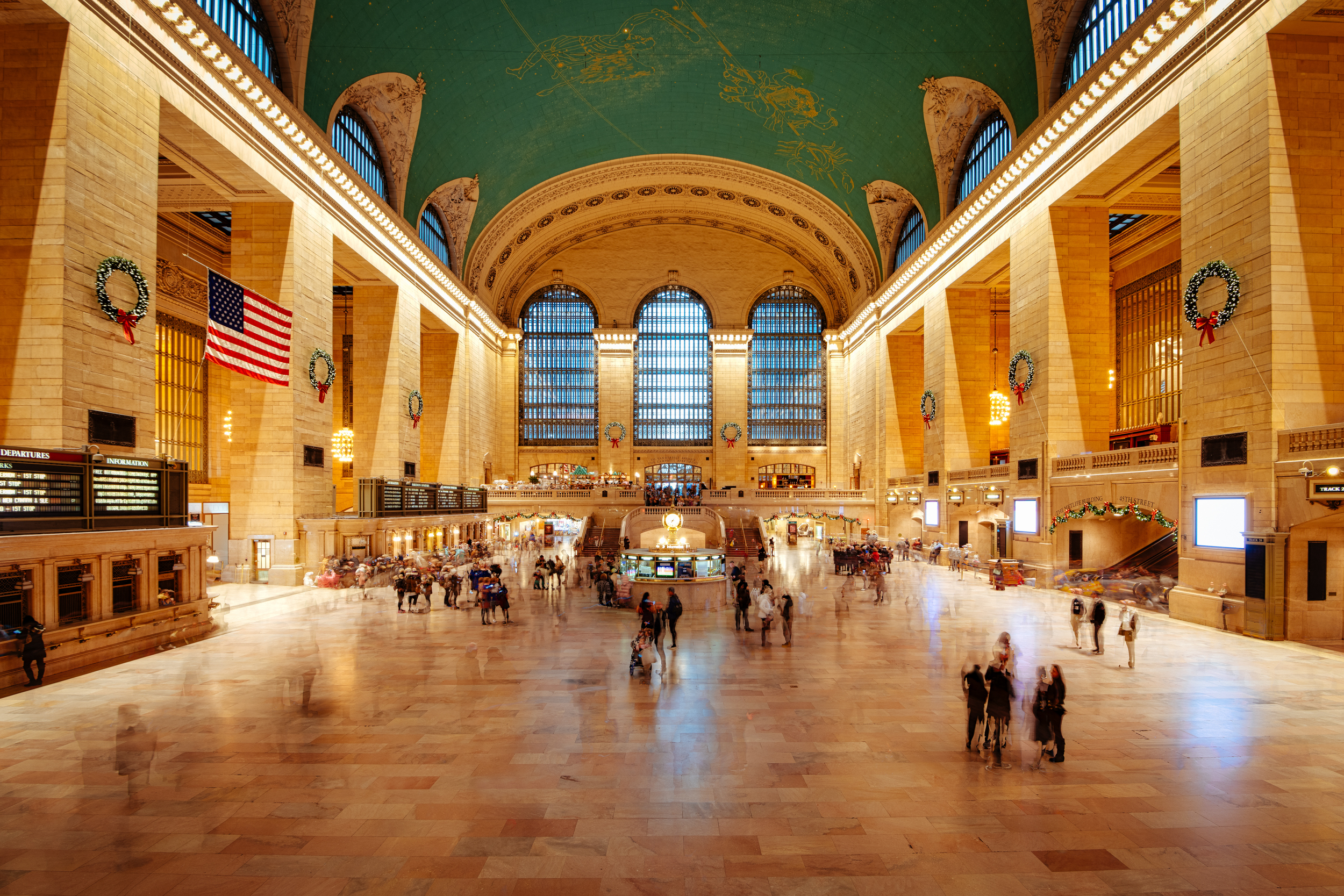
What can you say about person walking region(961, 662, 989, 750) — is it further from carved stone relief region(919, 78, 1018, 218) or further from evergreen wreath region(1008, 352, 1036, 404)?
carved stone relief region(919, 78, 1018, 218)

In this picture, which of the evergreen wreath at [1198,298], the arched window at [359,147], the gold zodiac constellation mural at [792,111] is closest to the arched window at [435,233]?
the arched window at [359,147]

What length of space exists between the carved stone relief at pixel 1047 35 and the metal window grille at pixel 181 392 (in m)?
31.3

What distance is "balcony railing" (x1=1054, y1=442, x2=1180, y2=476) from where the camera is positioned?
16.9 metres

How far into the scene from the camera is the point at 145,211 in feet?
47.8

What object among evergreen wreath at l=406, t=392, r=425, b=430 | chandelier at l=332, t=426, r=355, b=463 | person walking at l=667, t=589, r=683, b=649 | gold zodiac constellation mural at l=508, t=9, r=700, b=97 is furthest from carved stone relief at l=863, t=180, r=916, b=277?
chandelier at l=332, t=426, r=355, b=463

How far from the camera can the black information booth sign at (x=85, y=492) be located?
34.7 feet

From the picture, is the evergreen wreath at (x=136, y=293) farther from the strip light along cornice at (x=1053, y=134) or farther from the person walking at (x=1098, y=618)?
the strip light along cornice at (x=1053, y=134)

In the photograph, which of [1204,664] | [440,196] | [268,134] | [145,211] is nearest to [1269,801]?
[1204,664]

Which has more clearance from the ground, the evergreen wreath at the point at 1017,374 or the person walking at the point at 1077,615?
the evergreen wreath at the point at 1017,374

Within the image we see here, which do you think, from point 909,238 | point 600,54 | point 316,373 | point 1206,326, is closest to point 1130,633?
point 1206,326

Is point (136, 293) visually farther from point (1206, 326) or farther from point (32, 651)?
point (1206, 326)

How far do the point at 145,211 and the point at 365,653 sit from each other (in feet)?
33.0

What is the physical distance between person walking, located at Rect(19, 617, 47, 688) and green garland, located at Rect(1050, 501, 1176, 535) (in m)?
21.0

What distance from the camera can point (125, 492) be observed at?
12.8 meters
